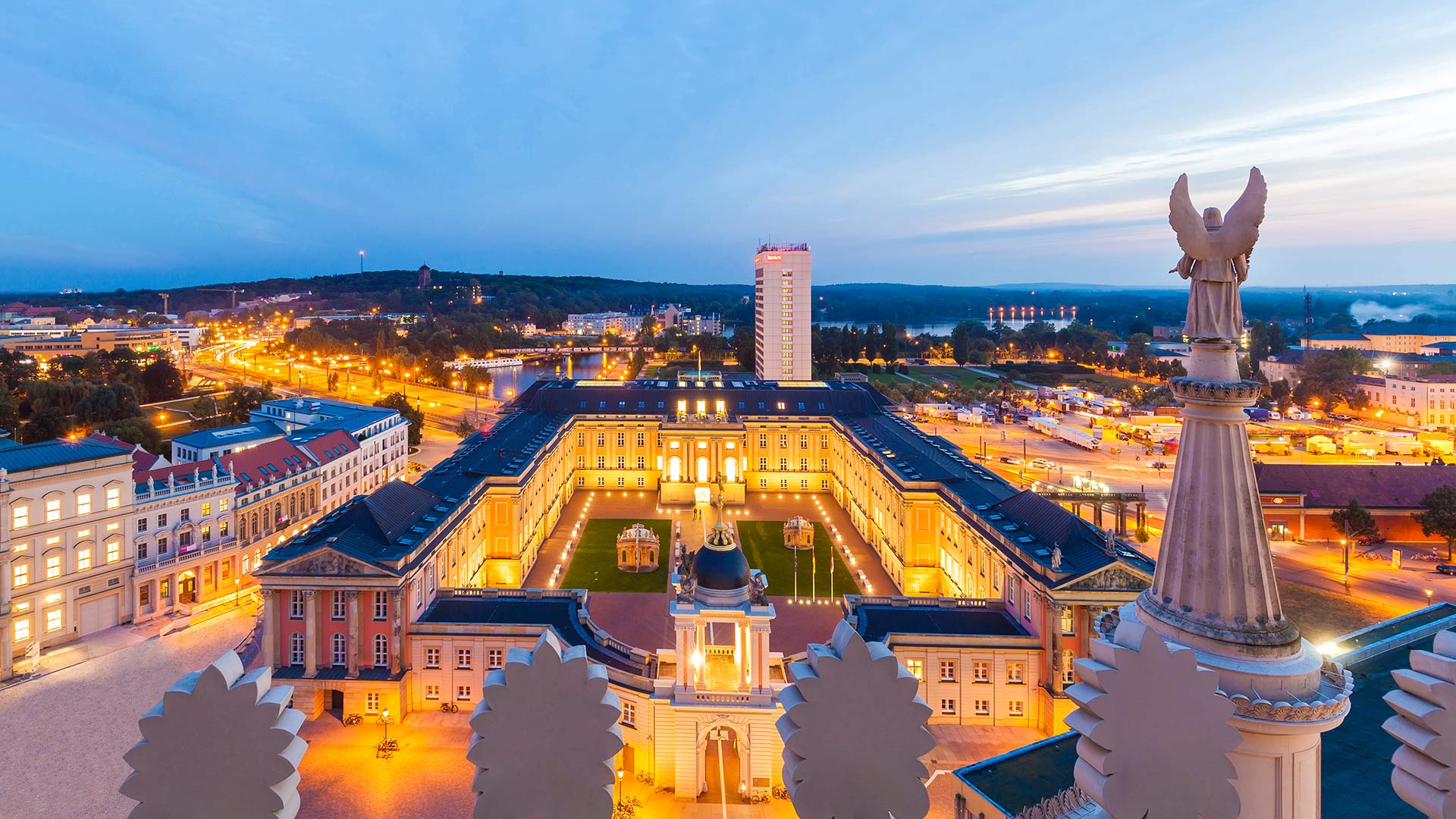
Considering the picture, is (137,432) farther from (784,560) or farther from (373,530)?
(784,560)

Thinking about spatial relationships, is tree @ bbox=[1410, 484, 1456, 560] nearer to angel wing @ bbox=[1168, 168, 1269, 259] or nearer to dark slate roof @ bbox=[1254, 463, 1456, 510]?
dark slate roof @ bbox=[1254, 463, 1456, 510]

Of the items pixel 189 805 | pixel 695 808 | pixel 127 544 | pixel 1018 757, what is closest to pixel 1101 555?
pixel 1018 757

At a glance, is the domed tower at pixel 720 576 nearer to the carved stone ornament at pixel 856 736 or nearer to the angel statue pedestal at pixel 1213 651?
the angel statue pedestal at pixel 1213 651

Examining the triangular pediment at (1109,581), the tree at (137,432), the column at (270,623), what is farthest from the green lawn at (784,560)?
the tree at (137,432)

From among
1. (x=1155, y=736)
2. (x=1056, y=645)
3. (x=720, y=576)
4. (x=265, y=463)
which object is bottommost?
(x=1056, y=645)

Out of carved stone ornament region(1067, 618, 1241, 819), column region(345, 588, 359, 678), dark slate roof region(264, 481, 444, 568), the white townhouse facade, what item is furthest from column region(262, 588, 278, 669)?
carved stone ornament region(1067, 618, 1241, 819)

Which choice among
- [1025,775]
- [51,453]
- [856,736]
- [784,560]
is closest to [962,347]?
[784,560]

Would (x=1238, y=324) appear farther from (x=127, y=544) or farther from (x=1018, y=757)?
(x=127, y=544)
